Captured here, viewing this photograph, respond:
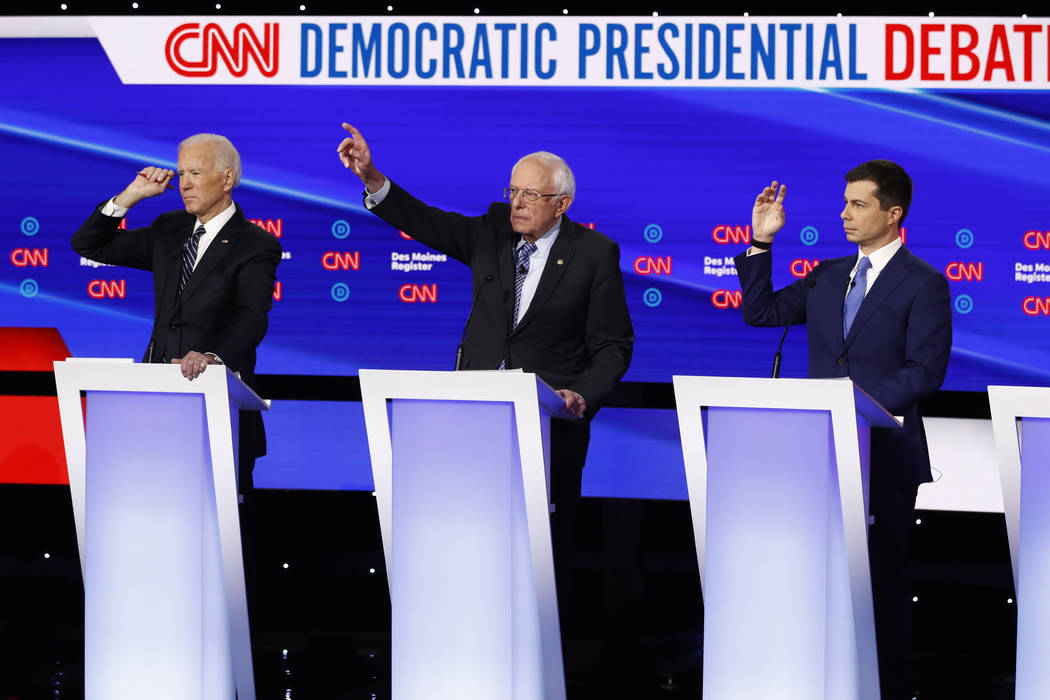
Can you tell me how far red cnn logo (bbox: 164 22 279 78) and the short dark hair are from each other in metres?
2.67

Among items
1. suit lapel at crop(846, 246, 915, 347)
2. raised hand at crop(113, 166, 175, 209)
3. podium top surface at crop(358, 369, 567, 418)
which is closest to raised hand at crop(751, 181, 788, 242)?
suit lapel at crop(846, 246, 915, 347)

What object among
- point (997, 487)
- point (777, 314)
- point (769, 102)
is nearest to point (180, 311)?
point (777, 314)

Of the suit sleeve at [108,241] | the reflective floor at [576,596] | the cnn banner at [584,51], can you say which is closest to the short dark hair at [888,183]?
the cnn banner at [584,51]

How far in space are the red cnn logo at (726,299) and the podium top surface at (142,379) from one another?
246 cm

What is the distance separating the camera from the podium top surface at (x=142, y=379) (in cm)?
312

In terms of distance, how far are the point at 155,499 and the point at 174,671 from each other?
41cm

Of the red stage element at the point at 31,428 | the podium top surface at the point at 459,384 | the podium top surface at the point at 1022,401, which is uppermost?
the red stage element at the point at 31,428

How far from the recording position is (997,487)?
16.6ft

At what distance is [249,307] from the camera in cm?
388

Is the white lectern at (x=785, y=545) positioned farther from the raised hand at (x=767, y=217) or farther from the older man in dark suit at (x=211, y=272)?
the older man in dark suit at (x=211, y=272)

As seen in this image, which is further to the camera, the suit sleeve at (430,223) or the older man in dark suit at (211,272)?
the suit sleeve at (430,223)

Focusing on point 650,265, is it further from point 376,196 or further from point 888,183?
point 888,183

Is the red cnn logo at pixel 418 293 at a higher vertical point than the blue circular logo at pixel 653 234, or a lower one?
lower

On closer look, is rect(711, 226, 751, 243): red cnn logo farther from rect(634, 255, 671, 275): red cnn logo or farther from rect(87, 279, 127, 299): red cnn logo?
rect(87, 279, 127, 299): red cnn logo
